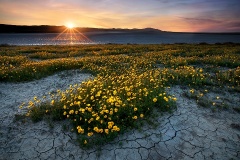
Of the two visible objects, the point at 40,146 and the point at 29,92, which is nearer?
the point at 40,146

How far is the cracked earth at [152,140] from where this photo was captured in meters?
4.57

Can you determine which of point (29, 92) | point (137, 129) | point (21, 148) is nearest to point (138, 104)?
point (137, 129)

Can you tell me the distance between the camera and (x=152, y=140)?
4984mm

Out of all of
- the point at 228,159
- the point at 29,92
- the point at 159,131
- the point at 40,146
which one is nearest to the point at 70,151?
the point at 40,146

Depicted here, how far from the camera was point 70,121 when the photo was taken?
568 centimetres

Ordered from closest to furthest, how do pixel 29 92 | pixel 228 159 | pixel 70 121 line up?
pixel 228 159
pixel 70 121
pixel 29 92

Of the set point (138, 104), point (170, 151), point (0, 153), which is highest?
point (138, 104)

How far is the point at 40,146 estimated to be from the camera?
4.95 meters

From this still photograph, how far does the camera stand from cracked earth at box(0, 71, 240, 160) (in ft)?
15.0

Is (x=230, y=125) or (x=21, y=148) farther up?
(x=230, y=125)

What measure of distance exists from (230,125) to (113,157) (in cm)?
354

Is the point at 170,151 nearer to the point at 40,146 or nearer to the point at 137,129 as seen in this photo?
the point at 137,129

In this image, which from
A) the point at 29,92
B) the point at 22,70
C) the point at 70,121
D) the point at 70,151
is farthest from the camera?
the point at 22,70

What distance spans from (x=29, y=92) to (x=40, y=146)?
14.3ft
